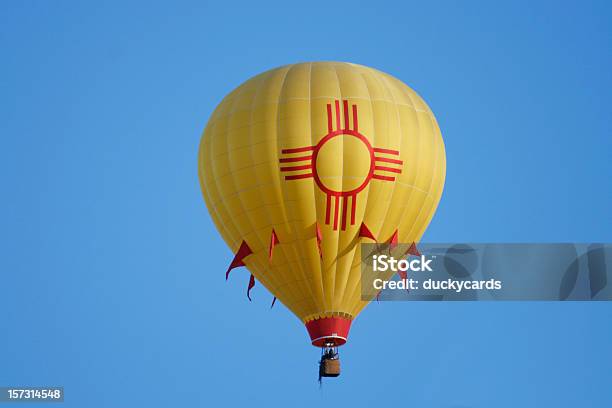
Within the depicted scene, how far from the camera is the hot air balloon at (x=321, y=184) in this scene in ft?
97.9

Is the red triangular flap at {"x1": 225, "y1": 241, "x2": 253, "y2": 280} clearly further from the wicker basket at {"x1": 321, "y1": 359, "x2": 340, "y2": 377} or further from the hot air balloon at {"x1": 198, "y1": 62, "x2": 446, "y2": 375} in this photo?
the wicker basket at {"x1": 321, "y1": 359, "x2": 340, "y2": 377}

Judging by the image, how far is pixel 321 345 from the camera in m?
30.5

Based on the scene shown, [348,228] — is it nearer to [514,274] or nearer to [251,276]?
[251,276]

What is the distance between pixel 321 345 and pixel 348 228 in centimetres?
261

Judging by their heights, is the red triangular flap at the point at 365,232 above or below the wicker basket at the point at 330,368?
above

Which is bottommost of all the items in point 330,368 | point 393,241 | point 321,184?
point 330,368

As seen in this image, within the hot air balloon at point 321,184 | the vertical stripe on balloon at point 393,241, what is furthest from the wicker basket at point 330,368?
the vertical stripe on balloon at point 393,241

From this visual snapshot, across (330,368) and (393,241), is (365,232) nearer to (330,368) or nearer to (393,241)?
(393,241)

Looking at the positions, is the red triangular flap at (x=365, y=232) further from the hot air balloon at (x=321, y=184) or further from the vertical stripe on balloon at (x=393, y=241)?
the vertical stripe on balloon at (x=393, y=241)

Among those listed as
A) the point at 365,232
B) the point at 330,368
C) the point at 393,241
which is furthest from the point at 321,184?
the point at 330,368

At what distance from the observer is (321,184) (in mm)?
29750

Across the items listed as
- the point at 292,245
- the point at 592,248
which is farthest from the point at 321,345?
the point at 592,248

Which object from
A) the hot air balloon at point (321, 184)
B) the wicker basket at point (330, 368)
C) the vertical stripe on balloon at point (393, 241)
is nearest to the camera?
the hot air balloon at point (321, 184)

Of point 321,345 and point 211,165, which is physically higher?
point 211,165
